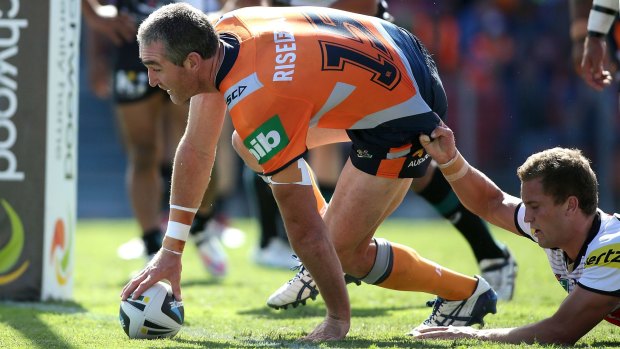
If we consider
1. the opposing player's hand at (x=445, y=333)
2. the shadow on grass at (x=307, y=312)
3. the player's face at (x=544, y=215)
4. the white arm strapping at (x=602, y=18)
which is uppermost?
the white arm strapping at (x=602, y=18)

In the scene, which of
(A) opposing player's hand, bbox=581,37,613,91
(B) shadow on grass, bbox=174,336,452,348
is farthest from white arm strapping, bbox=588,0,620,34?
(B) shadow on grass, bbox=174,336,452,348

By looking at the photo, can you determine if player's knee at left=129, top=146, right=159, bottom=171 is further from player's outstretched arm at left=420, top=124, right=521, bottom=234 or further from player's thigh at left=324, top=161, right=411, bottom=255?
player's outstretched arm at left=420, top=124, right=521, bottom=234

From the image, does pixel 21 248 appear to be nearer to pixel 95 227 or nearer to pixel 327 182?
pixel 327 182

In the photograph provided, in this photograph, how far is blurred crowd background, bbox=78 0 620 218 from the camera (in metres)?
16.4

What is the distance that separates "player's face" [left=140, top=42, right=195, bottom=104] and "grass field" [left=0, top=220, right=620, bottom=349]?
109 cm

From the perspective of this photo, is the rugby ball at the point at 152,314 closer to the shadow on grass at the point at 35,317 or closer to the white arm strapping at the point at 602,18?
the shadow on grass at the point at 35,317

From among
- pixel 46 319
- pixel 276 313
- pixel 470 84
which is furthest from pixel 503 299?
pixel 470 84

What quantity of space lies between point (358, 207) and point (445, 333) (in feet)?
2.56

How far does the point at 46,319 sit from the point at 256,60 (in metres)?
1.95

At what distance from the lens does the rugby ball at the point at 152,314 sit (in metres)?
4.72

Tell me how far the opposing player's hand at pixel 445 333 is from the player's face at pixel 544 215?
1.62ft

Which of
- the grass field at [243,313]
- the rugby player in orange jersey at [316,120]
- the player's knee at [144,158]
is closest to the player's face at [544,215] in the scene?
the grass field at [243,313]

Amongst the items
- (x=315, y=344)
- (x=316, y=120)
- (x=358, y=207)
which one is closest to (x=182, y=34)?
(x=316, y=120)

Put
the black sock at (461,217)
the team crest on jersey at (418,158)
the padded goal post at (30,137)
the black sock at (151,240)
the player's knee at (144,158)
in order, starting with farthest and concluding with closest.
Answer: the player's knee at (144,158)
the black sock at (151,240)
the black sock at (461,217)
the padded goal post at (30,137)
the team crest on jersey at (418,158)
